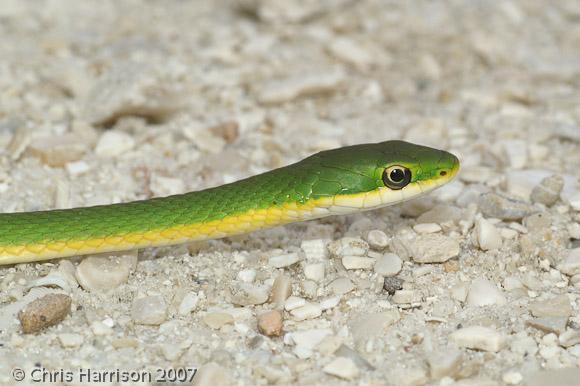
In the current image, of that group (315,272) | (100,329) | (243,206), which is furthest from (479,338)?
(100,329)

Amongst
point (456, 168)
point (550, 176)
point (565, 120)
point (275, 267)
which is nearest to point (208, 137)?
point (275, 267)

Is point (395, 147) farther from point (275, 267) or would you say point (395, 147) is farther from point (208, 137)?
point (208, 137)

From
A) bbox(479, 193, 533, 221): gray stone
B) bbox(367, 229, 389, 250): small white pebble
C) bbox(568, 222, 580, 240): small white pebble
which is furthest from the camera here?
bbox(479, 193, 533, 221): gray stone

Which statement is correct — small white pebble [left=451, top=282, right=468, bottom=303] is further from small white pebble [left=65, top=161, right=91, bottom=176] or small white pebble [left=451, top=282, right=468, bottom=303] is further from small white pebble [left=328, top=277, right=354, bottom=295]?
small white pebble [left=65, top=161, right=91, bottom=176]

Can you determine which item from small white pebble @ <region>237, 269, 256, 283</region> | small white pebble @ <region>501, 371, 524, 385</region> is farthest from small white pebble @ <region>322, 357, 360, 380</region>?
small white pebble @ <region>237, 269, 256, 283</region>

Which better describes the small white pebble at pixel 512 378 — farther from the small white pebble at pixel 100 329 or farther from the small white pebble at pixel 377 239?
the small white pebble at pixel 100 329

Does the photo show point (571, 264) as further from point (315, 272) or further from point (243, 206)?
point (243, 206)

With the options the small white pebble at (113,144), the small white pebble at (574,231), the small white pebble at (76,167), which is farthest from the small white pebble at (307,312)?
the small white pebble at (113,144)

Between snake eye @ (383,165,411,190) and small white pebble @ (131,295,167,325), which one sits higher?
snake eye @ (383,165,411,190)
